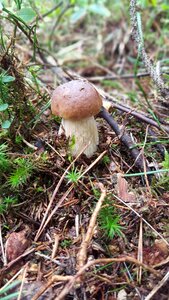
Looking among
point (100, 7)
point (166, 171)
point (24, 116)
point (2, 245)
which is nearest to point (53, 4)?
point (100, 7)

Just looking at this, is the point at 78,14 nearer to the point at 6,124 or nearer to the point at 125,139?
the point at 125,139

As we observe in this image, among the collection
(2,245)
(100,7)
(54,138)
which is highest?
(100,7)

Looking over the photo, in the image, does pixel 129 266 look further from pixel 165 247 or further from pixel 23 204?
pixel 23 204

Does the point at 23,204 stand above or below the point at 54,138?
below

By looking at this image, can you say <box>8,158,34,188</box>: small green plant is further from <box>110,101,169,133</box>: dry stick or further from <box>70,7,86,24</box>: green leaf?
<box>70,7,86,24</box>: green leaf

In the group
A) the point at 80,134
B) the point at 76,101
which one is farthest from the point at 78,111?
the point at 80,134

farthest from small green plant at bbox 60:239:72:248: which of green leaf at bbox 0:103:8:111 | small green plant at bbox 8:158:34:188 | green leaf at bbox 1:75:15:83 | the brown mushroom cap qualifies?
green leaf at bbox 1:75:15:83

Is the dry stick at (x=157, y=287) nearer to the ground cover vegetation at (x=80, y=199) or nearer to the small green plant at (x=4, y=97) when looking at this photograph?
the ground cover vegetation at (x=80, y=199)
